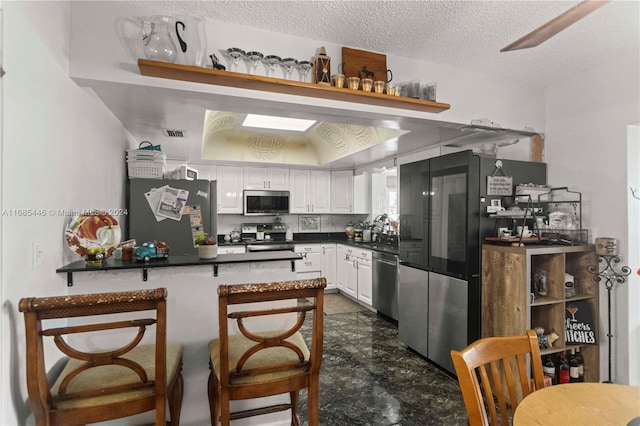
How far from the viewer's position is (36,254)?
1.44m

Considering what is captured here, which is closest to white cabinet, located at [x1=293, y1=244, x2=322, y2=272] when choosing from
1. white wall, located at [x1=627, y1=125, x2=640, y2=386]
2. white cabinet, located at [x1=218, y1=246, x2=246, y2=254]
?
white cabinet, located at [x1=218, y1=246, x2=246, y2=254]

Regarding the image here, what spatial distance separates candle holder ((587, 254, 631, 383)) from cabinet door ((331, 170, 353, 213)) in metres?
3.83

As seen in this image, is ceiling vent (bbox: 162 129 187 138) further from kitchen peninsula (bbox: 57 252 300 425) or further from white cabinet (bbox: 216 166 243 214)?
white cabinet (bbox: 216 166 243 214)

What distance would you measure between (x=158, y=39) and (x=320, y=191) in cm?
429

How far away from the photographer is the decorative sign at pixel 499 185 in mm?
2691

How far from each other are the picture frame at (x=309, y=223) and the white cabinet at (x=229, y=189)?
120cm

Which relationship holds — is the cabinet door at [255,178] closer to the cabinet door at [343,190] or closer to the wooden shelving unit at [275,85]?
the cabinet door at [343,190]

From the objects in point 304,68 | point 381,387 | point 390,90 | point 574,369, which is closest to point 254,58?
point 304,68

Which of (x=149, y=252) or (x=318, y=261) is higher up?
(x=149, y=252)

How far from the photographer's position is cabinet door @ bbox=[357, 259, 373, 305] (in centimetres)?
461

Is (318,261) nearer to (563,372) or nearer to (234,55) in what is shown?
(563,372)

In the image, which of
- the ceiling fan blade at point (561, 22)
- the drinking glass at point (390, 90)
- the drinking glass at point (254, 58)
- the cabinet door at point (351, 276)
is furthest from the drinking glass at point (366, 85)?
the cabinet door at point (351, 276)

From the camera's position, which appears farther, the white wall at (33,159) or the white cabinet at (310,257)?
the white cabinet at (310,257)

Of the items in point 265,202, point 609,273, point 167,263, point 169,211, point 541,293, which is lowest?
point 541,293
